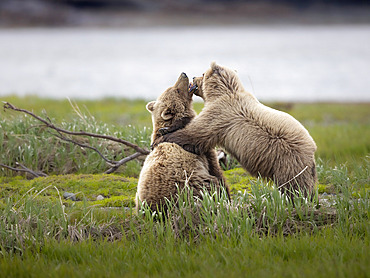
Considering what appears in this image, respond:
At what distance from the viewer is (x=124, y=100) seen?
17.7 meters

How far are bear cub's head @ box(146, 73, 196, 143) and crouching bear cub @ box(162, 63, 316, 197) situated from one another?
0.33m

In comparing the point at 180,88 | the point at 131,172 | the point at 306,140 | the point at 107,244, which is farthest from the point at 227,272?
the point at 131,172

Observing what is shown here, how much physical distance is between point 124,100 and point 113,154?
10.6m

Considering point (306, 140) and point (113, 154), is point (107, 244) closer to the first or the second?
point (306, 140)

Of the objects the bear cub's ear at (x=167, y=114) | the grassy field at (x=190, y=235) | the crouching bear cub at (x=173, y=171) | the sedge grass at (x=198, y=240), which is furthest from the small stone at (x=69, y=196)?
the bear cub's ear at (x=167, y=114)

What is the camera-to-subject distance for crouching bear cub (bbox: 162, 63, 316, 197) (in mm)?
4629

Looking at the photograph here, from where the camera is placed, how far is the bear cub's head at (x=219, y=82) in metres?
5.04

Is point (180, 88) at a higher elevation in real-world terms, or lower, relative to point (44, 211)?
higher

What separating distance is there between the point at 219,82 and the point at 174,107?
593 millimetres

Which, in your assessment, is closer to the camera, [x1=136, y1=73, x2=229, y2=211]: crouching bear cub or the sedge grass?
the sedge grass

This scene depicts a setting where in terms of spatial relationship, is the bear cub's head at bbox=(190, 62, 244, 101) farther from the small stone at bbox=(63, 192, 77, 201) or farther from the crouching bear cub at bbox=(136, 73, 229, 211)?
the small stone at bbox=(63, 192, 77, 201)

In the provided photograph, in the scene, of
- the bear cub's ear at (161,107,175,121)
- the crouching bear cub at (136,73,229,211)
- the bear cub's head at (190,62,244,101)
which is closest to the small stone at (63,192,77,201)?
the crouching bear cub at (136,73,229,211)

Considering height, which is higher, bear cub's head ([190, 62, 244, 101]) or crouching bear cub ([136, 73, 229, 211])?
bear cub's head ([190, 62, 244, 101])

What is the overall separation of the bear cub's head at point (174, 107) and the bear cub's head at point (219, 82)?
0.26m
